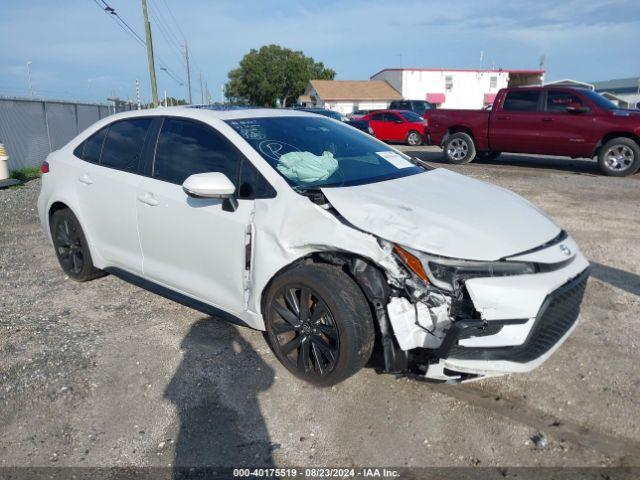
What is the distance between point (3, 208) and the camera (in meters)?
8.82

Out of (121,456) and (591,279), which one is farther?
(591,279)

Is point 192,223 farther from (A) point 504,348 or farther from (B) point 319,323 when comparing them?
(A) point 504,348

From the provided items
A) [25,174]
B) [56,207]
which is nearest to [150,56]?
[25,174]

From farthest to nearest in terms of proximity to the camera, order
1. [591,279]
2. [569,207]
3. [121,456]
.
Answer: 1. [569,207]
2. [591,279]
3. [121,456]

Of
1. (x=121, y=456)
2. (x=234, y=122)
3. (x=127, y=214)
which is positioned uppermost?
(x=234, y=122)

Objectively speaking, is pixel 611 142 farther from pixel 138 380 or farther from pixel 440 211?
pixel 138 380

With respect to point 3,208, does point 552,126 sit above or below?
above

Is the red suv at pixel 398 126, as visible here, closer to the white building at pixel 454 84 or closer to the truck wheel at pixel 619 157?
the truck wheel at pixel 619 157

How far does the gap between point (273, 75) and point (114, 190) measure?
6460 cm

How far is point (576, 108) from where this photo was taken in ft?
36.0

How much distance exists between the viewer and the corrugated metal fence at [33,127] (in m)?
13.4

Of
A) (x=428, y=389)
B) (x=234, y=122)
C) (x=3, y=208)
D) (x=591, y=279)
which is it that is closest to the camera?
(x=428, y=389)

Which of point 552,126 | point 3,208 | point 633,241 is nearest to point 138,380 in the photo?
point 633,241

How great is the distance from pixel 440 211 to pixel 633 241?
4413mm
